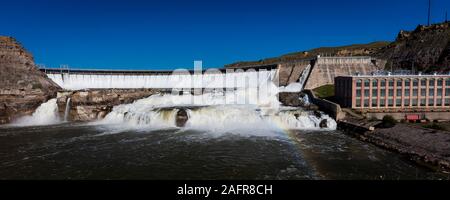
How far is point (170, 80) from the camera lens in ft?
319

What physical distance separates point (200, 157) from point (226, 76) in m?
66.0

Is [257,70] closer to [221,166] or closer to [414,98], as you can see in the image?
[414,98]

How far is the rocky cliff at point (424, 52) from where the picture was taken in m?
72.3

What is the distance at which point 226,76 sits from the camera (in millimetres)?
94750

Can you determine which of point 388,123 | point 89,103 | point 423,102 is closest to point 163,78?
point 89,103

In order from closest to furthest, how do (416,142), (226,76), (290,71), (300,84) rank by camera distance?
(416,142)
(300,84)
(290,71)
(226,76)

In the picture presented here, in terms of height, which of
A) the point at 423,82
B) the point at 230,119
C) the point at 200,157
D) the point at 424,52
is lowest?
the point at 200,157

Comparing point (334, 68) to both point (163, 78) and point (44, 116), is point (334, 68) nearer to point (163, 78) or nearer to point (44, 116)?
point (163, 78)

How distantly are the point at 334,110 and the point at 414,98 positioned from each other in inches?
540

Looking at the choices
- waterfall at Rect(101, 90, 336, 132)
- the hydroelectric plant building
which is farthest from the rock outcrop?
the hydroelectric plant building
